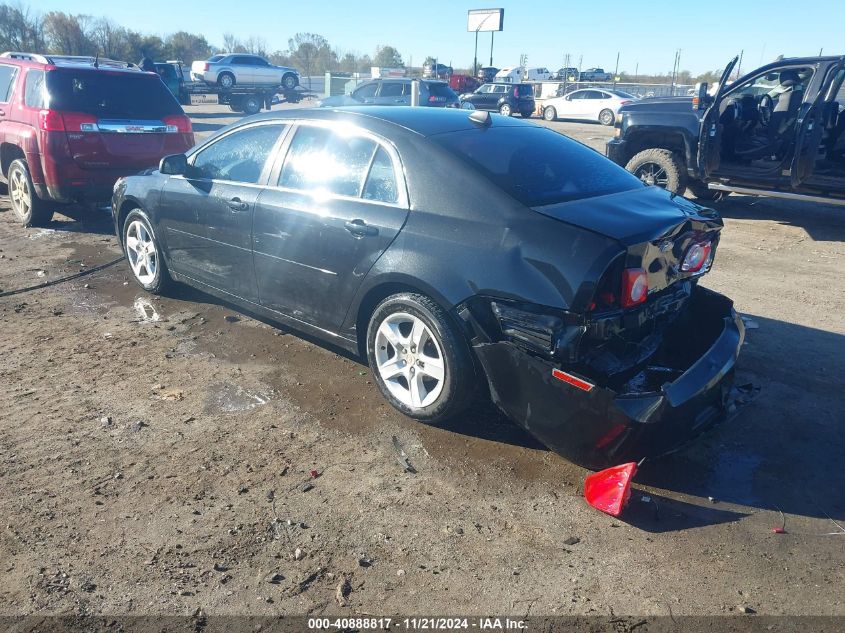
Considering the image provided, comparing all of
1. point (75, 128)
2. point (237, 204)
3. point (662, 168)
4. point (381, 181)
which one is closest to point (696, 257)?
point (381, 181)

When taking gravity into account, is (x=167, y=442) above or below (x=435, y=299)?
below

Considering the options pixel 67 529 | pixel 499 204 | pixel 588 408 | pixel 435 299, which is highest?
pixel 499 204

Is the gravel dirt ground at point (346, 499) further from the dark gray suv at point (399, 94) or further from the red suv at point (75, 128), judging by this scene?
the dark gray suv at point (399, 94)

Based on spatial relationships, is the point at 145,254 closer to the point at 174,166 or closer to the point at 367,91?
the point at 174,166

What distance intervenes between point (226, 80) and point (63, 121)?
26.5 m

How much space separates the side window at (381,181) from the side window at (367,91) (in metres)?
19.7

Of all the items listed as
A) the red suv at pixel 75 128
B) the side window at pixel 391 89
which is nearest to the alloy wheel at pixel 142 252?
the red suv at pixel 75 128

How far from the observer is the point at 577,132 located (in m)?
23.2

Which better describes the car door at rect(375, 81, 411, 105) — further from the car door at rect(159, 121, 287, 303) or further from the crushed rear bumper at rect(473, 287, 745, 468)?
the crushed rear bumper at rect(473, 287, 745, 468)

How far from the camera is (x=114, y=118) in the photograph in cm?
733

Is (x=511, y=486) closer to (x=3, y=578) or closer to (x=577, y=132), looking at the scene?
(x=3, y=578)

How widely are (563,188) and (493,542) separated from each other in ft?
6.29

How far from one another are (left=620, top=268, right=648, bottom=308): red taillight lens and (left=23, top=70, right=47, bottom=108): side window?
6.85 metres

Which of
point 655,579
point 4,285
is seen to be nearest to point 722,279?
point 655,579
